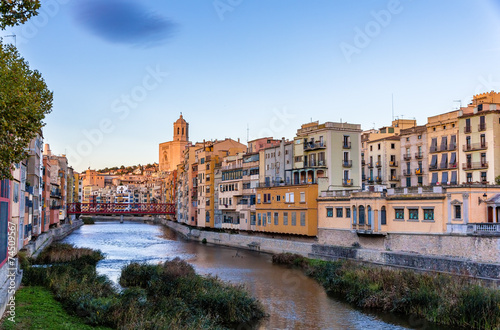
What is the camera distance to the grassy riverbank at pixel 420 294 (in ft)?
70.7

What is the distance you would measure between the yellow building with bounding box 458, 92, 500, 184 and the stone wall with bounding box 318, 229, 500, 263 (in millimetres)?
14674

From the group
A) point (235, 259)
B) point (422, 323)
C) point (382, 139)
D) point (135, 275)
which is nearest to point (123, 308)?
point (135, 275)

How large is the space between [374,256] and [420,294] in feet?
36.4

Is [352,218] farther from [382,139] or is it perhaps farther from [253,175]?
[382,139]

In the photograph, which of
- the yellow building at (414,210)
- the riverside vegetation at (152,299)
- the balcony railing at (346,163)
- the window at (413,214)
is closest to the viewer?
the riverside vegetation at (152,299)

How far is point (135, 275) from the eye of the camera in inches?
1195

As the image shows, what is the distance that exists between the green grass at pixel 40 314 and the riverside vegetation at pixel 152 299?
487 millimetres

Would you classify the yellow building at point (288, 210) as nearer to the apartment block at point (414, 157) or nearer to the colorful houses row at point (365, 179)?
the colorful houses row at point (365, 179)

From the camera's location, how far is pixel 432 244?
34000mm

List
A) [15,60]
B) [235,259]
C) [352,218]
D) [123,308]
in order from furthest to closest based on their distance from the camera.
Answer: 1. [235,259]
2. [352,218]
3. [123,308]
4. [15,60]

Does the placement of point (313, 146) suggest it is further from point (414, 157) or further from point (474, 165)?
point (474, 165)

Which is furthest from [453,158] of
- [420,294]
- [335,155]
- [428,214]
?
[420,294]

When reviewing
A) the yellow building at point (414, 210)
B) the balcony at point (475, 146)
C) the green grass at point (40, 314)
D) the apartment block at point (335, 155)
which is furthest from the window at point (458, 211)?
the green grass at point (40, 314)

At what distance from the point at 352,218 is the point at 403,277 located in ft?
47.1
